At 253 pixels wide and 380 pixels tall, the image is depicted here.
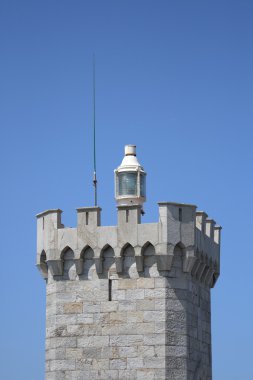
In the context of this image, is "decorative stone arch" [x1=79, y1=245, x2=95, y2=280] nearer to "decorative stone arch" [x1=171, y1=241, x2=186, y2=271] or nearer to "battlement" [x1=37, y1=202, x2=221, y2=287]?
"battlement" [x1=37, y1=202, x2=221, y2=287]

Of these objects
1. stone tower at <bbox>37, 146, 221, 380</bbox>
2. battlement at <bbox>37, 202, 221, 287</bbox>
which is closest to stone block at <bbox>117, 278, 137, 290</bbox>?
stone tower at <bbox>37, 146, 221, 380</bbox>

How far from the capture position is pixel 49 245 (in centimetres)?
2659

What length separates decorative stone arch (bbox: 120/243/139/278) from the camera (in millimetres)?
25641

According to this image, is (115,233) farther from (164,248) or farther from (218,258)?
(218,258)

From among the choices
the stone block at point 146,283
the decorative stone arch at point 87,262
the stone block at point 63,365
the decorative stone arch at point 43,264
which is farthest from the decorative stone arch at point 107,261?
the stone block at point 63,365

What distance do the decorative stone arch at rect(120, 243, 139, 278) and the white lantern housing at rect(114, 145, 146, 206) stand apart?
1.32 metres

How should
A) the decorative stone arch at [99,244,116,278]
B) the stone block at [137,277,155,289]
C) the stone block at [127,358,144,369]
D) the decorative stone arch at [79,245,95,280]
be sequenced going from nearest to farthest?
1. the stone block at [127,358,144,369]
2. the stone block at [137,277,155,289]
3. the decorative stone arch at [99,244,116,278]
4. the decorative stone arch at [79,245,95,280]

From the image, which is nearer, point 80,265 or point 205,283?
point 80,265

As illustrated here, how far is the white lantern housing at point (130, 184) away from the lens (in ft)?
87.9

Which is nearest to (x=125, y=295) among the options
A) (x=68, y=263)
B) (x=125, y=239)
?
(x=125, y=239)

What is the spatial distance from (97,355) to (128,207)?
3.44 m

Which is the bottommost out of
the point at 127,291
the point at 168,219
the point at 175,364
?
the point at 175,364

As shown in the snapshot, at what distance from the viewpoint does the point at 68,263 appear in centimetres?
2641

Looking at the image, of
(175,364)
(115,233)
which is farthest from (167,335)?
(115,233)
